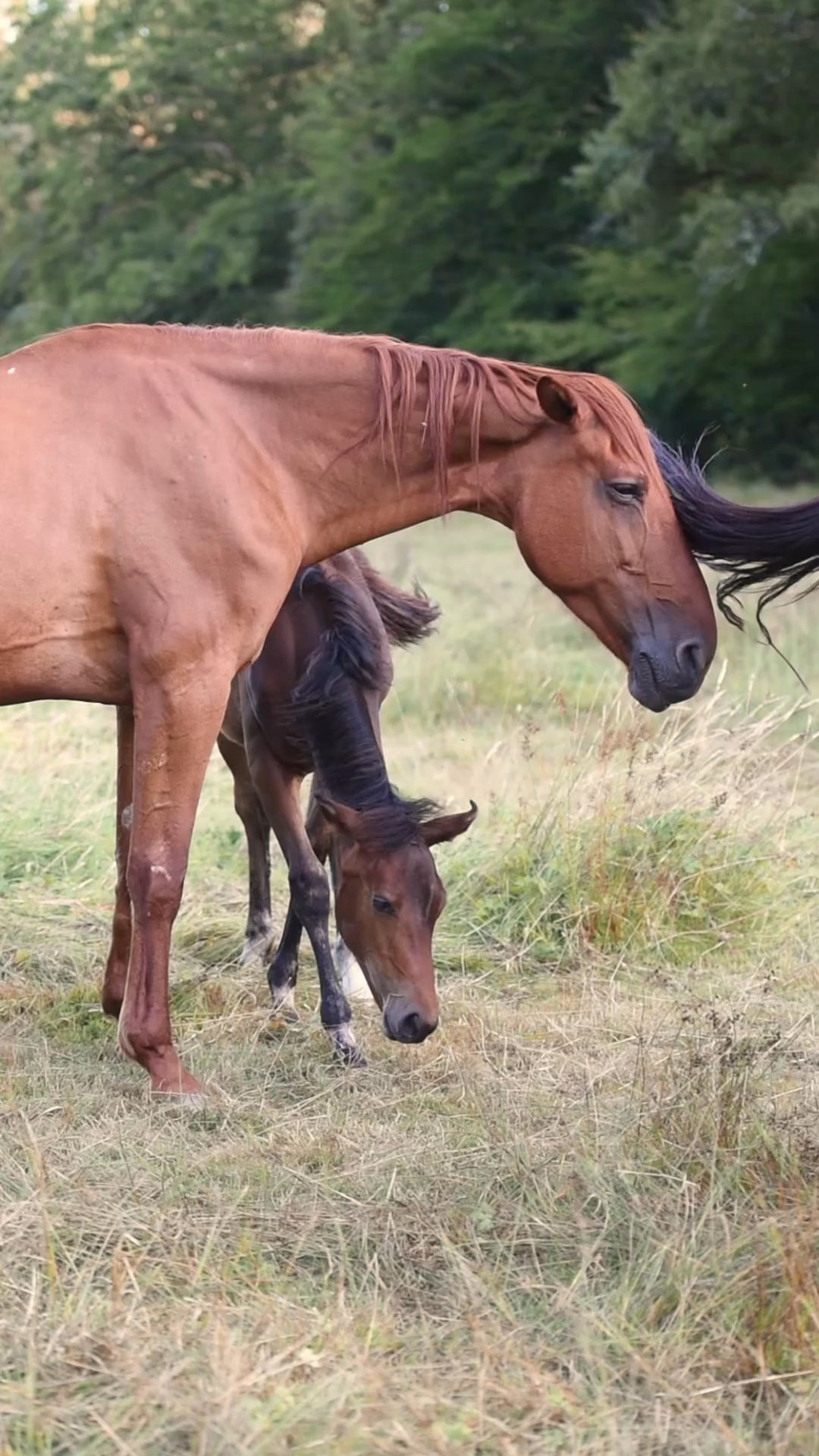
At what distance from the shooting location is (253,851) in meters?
5.29

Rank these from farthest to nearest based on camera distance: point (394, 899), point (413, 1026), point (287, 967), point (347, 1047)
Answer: point (287, 967), point (347, 1047), point (394, 899), point (413, 1026)

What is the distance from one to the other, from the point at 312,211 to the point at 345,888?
25459mm

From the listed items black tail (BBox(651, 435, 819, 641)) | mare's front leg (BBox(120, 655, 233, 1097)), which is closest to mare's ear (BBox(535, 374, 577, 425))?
black tail (BBox(651, 435, 819, 641))

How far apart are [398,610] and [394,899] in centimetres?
151

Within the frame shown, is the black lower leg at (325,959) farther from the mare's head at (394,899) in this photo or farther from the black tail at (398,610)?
the black tail at (398,610)

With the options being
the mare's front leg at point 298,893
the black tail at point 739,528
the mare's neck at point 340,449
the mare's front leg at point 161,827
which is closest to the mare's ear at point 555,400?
the mare's neck at point 340,449

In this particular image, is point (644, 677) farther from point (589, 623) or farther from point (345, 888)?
point (345, 888)

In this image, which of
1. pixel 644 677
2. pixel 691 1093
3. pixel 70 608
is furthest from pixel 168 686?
pixel 691 1093

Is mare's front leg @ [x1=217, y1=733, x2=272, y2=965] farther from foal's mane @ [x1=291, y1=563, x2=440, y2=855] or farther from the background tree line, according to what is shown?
the background tree line

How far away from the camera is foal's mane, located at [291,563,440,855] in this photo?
4.09 m

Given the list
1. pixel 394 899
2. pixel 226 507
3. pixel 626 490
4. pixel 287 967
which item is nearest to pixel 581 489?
pixel 626 490

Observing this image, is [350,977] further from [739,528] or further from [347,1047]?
[739,528]

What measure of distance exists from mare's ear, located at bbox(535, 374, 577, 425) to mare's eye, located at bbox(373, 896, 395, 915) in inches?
49.6

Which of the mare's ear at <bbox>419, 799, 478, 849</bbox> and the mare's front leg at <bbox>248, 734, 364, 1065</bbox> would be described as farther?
the mare's front leg at <bbox>248, 734, 364, 1065</bbox>
